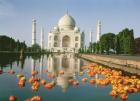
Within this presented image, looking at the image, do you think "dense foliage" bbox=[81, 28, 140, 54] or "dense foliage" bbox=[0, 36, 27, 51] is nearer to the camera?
"dense foliage" bbox=[81, 28, 140, 54]

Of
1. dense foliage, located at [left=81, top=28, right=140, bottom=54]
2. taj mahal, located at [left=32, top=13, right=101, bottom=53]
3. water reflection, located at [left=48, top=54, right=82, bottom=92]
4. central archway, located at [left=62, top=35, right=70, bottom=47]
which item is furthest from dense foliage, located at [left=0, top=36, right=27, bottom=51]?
central archway, located at [left=62, top=35, right=70, bottom=47]

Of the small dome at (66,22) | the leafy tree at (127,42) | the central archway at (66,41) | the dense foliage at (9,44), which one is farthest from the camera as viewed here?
the central archway at (66,41)

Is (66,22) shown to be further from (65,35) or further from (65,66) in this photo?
(65,66)

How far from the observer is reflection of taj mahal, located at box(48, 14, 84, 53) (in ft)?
409

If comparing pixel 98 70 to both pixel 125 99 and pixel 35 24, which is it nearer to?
pixel 125 99

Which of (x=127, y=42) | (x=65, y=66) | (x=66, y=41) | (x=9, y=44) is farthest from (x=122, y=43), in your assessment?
(x=66, y=41)

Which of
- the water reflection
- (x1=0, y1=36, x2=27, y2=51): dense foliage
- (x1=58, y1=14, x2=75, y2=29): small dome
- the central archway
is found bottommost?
the water reflection

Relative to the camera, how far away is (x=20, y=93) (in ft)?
34.2

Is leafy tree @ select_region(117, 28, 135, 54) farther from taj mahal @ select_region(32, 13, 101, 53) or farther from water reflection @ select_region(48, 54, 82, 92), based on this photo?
taj mahal @ select_region(32, 13, 101, 53)

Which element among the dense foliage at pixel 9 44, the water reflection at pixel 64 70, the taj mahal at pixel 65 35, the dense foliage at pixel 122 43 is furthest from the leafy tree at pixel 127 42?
the taj mahal at pixel 65 35

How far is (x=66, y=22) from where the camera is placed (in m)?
124

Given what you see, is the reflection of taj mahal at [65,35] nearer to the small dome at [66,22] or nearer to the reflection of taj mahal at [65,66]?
the small dome at [66,22]

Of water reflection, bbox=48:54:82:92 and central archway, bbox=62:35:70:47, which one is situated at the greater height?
central archway, bbox=62:35:70:47

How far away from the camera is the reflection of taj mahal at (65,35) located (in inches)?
4914
